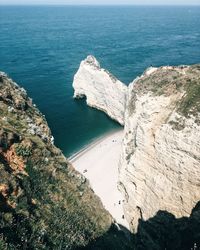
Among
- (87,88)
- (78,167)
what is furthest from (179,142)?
(87,88)

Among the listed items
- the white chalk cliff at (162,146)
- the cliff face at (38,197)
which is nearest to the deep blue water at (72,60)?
the white chalk cliff at (162,146)

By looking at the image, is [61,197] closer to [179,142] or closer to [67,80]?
[179,142]

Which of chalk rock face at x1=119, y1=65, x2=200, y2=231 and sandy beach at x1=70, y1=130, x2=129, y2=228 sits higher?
chalk rock face at x1=119, y1=65, x2=200, y2=231

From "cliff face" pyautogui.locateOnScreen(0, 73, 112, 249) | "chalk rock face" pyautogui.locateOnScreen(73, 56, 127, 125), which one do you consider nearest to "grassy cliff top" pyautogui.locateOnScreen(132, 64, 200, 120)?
"cliff face" pyautogui.locateOnScreen(0, 73, 112, 249)

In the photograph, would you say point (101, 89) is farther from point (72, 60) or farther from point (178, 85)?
point (72, 60)

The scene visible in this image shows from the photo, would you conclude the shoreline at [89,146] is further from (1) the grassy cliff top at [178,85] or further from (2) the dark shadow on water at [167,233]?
(1) the grassy cliff top at [178,85]

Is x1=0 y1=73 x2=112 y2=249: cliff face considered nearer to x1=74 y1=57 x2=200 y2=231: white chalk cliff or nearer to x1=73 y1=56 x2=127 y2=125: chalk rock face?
x1=74 y1=57 x2=200 y2=231: white chalk cliff
